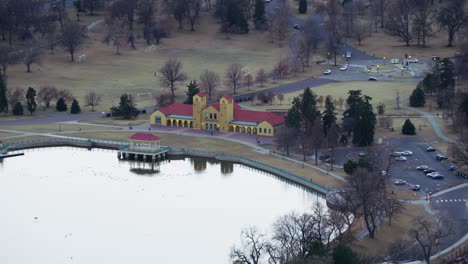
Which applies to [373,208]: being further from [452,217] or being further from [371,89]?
[371,89]

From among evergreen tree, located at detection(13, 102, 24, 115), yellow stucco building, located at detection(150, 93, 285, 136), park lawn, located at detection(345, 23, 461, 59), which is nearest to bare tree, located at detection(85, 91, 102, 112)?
evergreen tree, located at detection(13, 102, 24, 115)

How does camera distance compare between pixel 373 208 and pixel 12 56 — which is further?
pixel 12 56

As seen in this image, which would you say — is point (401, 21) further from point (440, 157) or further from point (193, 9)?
point (440, 157)

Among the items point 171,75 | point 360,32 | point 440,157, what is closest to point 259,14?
point 360,32

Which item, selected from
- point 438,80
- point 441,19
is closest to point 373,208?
point 438,80

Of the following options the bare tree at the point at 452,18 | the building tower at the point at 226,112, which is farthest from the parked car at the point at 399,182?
the bare tree at the point at 452,18

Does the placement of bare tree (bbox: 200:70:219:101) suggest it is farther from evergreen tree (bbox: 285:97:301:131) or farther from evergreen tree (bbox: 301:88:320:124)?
evergreen tree (bbox: 285:97:301:131)
